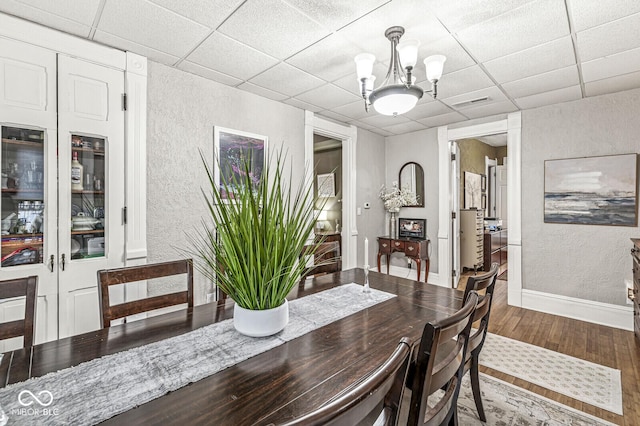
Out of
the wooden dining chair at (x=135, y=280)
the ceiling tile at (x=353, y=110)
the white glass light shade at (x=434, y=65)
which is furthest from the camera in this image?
the ceiling tile at (x=353, y=110)

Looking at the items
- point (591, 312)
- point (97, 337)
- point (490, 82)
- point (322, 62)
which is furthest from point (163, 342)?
point (591, 312)

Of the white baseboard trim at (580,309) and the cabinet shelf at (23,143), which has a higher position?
the cabinet shelf at (23,143)

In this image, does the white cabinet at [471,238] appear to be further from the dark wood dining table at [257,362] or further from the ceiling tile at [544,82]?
the dark wood dining table at [257,362]

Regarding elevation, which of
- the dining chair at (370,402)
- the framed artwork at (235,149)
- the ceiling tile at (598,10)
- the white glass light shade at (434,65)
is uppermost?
the ceiling tile at (598,10)

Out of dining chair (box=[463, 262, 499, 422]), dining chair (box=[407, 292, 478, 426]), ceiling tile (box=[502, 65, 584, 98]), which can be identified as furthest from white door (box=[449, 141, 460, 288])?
dining chair (box=[407, 292, 478, 426])

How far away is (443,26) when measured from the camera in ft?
6.46

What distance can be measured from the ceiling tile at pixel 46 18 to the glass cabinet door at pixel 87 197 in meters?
0.72

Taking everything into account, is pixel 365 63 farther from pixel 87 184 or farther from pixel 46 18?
pixel 87 184

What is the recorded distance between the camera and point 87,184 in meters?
2.24

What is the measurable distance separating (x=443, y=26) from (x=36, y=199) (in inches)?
118

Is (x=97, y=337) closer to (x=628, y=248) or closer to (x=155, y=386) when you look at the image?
(x=155, y=386)

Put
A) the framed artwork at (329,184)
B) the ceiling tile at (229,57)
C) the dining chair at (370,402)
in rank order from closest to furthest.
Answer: the dining chair at (370,402), the ceiling tile at (229,57), the framed artwork at (329,184)

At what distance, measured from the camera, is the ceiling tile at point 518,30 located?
181 cm

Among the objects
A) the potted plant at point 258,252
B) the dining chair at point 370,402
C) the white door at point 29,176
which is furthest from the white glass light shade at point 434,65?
the white door at point 29,176
